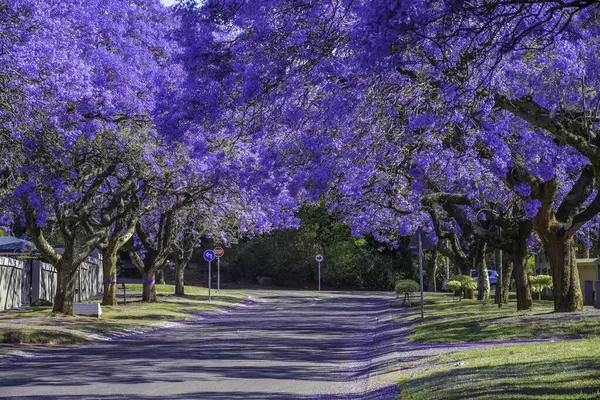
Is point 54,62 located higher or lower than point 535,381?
higher

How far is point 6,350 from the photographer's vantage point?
19.3 meters

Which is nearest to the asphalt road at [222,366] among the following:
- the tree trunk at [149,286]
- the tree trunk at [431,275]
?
the tree trunk at [149,286]

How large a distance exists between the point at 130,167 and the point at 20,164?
20.5ft

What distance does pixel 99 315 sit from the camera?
29.6 m

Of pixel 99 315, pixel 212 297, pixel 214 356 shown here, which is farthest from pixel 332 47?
pixel 212 297

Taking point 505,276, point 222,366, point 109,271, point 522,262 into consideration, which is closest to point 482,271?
point 505,276

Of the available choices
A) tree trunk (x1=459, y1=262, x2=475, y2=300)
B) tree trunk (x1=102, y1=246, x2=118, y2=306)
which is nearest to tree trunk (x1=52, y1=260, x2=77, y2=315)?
tree trunk (x1=102, y1=246, x2=118, y2=306)

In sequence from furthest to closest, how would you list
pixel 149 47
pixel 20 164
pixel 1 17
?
pixel 149 47 < pixel 20 164 < pixel 1 17

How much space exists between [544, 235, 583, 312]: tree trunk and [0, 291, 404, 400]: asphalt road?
16.1ft

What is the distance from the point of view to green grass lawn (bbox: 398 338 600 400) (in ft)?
32.6

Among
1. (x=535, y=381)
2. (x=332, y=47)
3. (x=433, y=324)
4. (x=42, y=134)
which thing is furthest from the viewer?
(x=433, y=324)

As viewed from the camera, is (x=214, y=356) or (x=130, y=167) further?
(x=130, y=167)

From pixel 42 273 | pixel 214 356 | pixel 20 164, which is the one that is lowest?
pixel 214 356

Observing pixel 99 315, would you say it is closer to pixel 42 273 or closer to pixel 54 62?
pixel 42 273
